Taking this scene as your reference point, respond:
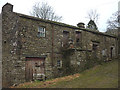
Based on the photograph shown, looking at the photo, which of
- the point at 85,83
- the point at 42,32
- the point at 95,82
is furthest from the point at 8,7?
the point at 95,82

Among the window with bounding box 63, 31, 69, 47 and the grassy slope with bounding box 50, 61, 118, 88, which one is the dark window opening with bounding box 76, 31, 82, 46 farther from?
the grassy slope with bounding box 50, 61, 118, 88

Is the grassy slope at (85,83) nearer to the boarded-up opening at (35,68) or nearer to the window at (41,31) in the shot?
the boarded-up opening at (35,68)

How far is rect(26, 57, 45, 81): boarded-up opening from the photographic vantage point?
11.8 meters

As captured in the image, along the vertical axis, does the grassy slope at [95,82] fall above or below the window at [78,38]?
below

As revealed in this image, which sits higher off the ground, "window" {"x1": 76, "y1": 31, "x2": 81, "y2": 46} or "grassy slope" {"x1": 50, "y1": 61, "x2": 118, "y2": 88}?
"window" {"x1": 76, "y1": 31, "x2": 81, "y2": 46}

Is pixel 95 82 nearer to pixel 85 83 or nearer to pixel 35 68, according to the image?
pixel 85 83

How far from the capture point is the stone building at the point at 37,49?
11.5m

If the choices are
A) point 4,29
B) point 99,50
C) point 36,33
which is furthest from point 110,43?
point 4,29

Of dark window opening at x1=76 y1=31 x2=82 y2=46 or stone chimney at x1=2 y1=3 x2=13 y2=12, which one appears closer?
stone chimney at x1=2 y1=3 x2=13 y2=12

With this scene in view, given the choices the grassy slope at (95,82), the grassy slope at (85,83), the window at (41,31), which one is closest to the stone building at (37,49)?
the window at (41,31)

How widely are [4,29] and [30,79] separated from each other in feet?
17.9

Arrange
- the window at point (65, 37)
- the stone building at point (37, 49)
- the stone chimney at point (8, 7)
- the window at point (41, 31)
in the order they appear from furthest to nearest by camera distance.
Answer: the window at point (65, 37) → the window at point (41, 31) → the stone chimney at point (8, 7) → the stone building at point (37, 49)

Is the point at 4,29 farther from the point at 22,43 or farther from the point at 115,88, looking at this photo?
the point at 115,88

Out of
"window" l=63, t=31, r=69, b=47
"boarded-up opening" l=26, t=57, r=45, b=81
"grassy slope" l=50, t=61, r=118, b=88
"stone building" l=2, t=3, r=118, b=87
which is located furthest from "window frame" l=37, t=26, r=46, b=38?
"grassy slope" l=50, t=61, r=118, b=88
